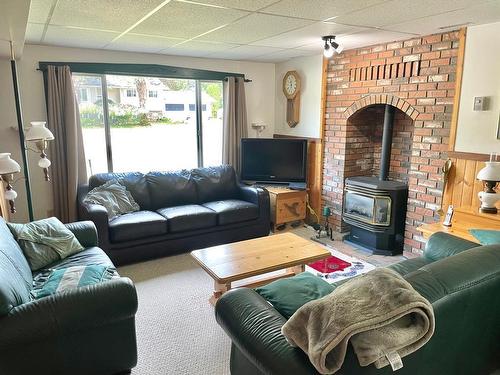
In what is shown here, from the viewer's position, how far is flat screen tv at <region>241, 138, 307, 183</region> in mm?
4785

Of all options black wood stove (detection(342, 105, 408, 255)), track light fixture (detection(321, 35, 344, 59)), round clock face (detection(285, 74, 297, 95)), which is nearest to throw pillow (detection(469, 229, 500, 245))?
black wood stove (detection(342, 105, 408, 255))

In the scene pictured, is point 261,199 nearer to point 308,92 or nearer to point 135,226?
point 135,226

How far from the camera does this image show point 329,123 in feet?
15.1

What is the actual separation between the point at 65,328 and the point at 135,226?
72.8 inches

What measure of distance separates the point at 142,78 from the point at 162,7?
222 cm

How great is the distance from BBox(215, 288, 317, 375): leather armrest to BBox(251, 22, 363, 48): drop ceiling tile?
2375 mm

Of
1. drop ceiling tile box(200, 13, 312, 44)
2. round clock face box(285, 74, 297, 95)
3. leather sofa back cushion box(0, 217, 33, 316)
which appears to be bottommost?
leather sofa back cushion box(0, 217, 33, 316)

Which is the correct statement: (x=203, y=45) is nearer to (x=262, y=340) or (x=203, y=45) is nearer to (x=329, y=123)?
(x=329, y=123)

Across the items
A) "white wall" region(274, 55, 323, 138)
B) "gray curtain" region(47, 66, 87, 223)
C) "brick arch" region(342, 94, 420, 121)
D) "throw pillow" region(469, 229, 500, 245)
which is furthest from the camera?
"white wall" region(274, 55, 323, 138)

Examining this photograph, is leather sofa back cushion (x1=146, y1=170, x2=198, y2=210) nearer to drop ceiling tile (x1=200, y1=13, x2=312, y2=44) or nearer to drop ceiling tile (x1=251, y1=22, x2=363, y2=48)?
drop ceiling tile (x1=200, y1=13, x2=312, y2=44)

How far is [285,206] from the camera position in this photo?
472cm

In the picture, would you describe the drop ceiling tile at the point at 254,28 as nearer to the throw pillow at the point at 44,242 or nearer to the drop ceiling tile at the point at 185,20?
the drop ceiling tile at the point at 185,20

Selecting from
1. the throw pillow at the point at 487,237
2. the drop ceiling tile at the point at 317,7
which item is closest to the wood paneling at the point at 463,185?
the throw pillow at the point at 487,237

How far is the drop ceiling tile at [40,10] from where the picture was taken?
7.83 ft
